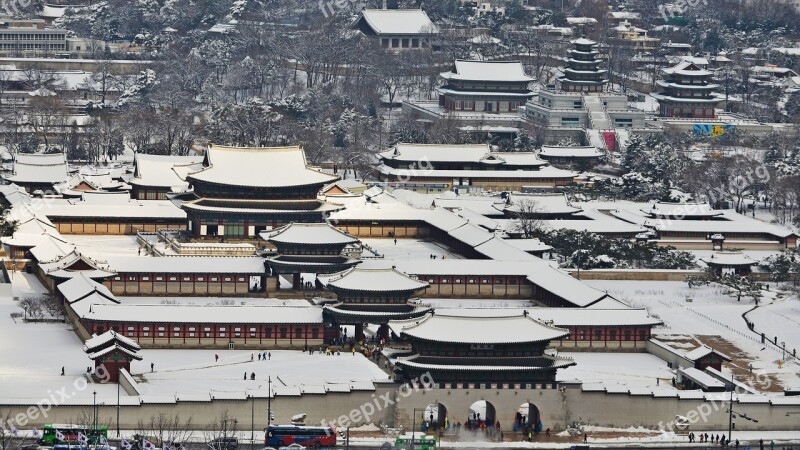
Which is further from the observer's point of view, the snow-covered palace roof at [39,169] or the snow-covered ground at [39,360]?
the snow-covered palace roof at [39,169]

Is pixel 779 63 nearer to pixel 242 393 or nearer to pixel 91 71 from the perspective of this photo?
pixel 91 71

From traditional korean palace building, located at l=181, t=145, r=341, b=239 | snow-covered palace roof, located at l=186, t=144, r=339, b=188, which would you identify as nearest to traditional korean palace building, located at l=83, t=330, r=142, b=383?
traditional korean palace building, located at l=181, t=145, r=341, b=239

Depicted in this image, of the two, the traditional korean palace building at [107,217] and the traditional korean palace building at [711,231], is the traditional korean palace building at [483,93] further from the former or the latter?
the traditional korean palace building at [107,217]

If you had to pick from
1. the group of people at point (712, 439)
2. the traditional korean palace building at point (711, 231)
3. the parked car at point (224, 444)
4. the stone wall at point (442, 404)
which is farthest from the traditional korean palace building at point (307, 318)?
the traditional korean palace building at point (711, 231)

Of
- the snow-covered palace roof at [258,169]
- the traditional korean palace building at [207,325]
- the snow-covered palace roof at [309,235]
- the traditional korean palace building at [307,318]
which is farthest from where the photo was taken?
the snow-covered palace roof at [258,169]

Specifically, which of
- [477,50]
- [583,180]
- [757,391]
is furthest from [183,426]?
[477,50]

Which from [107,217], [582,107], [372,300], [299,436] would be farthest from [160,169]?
[299,436]
